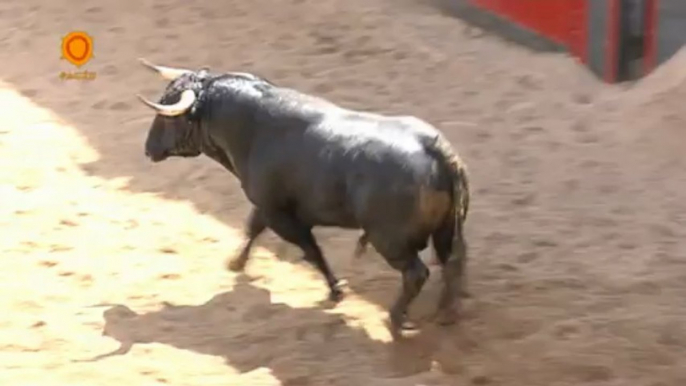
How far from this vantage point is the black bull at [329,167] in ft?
13.9

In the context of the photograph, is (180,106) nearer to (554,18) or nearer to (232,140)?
(232,140)

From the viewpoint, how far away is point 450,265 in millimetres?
4402

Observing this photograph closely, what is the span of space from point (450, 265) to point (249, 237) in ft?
3.26

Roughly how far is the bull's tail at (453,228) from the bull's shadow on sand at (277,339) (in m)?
0.18

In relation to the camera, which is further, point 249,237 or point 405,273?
point 249,237

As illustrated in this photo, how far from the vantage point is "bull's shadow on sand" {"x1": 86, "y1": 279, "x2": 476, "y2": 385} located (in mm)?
4227

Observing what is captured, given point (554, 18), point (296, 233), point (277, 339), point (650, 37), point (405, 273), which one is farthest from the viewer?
point (554, 18)

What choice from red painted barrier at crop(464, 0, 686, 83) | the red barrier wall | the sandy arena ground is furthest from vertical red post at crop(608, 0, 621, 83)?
the red barrier wall

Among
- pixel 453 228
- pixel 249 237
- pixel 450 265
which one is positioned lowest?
pixel 249 237

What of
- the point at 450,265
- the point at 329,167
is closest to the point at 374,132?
the point at 329,167

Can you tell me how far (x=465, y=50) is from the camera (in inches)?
312

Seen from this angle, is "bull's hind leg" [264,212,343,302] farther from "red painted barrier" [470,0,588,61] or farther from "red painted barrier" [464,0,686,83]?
"red painted barrier" [470,0,588,61]

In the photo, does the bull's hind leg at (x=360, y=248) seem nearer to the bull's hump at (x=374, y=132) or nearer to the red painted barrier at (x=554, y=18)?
the bull's hump at (x=374, y=132)

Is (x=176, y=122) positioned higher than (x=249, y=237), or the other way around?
(x=176, y=122)
